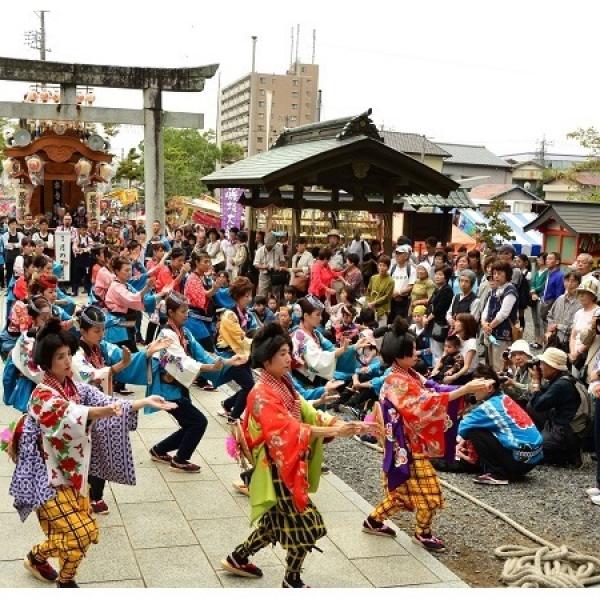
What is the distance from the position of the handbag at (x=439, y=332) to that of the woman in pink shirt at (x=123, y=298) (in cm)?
350

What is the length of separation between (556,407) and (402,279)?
179 inches

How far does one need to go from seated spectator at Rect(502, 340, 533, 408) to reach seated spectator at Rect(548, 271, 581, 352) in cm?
139

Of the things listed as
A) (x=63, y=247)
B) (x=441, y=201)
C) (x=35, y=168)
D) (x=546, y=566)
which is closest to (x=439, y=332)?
(x=546, y=566)

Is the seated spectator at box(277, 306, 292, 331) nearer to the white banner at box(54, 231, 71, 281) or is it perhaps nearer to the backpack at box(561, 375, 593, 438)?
the backpack at box(561, 375, 593, 438)

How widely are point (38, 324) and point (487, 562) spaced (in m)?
3.97

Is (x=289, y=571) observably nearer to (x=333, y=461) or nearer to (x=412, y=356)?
(x=412, y=356)

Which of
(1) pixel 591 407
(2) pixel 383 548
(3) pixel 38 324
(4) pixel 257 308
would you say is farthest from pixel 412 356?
(4) pixel 257 308

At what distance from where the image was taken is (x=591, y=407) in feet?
22.5

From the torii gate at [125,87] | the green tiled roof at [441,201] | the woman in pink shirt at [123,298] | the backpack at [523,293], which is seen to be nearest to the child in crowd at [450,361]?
the backpack at [523,293]

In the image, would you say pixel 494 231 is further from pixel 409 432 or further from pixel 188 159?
pixel 188 159

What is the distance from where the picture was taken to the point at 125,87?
1700 centimetres

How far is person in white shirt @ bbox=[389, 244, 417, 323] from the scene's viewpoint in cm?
1100

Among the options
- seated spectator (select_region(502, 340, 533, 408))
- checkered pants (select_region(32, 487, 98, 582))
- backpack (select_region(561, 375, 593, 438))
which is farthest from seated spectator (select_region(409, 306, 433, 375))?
checkered pants (select_region(32, 487, 98, 582))

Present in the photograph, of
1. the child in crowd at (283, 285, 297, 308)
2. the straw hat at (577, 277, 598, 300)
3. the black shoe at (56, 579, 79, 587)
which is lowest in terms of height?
the black shoe at (56, 579, 79, 587)
